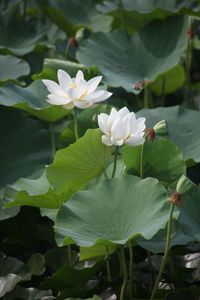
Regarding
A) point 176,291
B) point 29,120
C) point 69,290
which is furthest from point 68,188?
point 29,120

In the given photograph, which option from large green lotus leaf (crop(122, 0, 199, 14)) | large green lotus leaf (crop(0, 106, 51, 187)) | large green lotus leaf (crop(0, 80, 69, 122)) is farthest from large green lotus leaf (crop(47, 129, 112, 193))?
large green lotus leaf (crop(122, 0, 199, 14))

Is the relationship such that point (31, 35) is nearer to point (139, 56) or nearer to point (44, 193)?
point (139, 56)

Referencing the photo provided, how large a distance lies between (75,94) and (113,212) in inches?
10.9

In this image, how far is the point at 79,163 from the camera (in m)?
1.64

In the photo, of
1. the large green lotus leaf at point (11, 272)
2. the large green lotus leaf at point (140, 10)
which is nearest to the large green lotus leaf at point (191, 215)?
the large green lotus leaf at point (11, 272)

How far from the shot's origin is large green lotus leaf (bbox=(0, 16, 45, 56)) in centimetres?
283

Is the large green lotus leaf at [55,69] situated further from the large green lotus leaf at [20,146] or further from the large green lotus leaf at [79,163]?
the large green lotus leaf at [79,163]

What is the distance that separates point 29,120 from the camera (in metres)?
2.23

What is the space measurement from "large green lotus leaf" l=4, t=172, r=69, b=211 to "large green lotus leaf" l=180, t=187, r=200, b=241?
25cm

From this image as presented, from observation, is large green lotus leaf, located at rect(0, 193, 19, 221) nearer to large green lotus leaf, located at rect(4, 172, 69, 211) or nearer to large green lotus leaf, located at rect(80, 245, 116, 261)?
large green lotus leaf, located at rect(4, 172, 69, 211)

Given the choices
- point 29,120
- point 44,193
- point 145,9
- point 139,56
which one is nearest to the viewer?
point 44,193

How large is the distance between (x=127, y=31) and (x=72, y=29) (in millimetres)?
259

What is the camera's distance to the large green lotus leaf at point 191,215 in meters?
1.58

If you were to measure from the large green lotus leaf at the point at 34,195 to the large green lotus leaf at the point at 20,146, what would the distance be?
32cm
